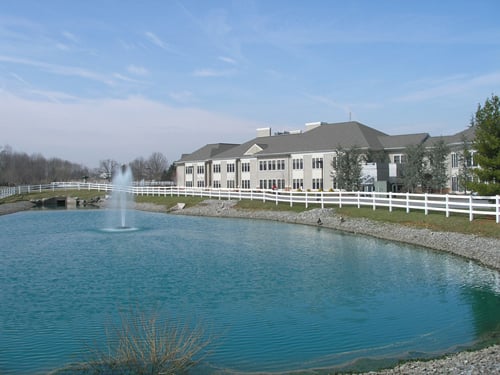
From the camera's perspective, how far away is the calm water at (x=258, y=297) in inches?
428

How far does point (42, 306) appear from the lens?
14.0 metres

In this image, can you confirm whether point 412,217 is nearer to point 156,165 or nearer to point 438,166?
point 438,166

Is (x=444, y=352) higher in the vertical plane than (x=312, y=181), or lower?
lower

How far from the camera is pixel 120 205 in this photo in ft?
191

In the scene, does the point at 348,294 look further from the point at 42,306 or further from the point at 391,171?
the point at 391,171

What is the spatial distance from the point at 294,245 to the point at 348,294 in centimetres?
1015

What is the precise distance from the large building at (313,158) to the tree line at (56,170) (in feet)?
180

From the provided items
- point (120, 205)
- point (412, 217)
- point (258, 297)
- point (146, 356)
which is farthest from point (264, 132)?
point (146, 356)

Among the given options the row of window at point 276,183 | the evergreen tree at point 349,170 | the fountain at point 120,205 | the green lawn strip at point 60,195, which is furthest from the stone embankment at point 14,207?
the evergreen tree at point 349,170

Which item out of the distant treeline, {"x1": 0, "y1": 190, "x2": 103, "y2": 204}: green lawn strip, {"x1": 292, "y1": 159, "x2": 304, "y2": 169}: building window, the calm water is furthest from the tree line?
the calm water

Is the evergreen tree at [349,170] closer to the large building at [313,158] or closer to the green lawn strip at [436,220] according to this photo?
the large building at [313,158]

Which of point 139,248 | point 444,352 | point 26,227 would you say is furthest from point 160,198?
point 444,352

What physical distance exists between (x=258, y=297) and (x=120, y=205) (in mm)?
45801

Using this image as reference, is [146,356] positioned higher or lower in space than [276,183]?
lower
